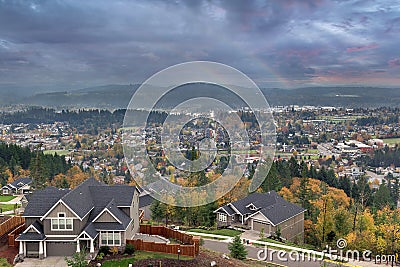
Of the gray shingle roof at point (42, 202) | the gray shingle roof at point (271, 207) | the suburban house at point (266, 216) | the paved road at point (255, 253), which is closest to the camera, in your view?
the gray shingle roof at point (42, 202)

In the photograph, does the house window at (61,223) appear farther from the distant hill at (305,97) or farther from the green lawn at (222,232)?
the distant hill at (305,97)

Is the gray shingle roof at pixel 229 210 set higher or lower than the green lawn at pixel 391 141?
lower

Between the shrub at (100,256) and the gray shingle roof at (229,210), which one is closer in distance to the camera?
the shrub at (100,256)

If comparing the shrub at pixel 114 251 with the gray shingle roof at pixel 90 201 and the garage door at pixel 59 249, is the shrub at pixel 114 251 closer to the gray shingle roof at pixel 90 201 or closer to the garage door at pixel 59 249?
the gray shingle roof at pixel 90 201

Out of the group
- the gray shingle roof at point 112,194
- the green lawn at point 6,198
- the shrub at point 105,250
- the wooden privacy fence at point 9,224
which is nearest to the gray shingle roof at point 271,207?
the gray shingle roof at point 112,194

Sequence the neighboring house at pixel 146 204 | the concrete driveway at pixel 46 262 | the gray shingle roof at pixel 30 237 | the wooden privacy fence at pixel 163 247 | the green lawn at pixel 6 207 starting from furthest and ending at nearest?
the neighboring house at pixel 146 204
the green lawn at pixel 6 207
the gray shingle roof at pixel 30 237
the wooden privacy fence at pixel 163 247
the concrete driveway at pixel 46 262

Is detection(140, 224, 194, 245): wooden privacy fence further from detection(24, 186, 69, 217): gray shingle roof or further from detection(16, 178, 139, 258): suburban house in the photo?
detection(24, 186, 69, 217): gray shingle roof

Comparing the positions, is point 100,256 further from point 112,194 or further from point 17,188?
point 17,188

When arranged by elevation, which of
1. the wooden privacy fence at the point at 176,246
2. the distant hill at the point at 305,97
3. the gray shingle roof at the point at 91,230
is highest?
the distant hill at the point at 305,97

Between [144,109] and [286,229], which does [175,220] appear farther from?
[144,109]

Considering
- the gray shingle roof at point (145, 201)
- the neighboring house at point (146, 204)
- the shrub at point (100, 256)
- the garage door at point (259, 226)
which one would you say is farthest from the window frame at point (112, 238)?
the gray shingle roof at point (145, 201)
